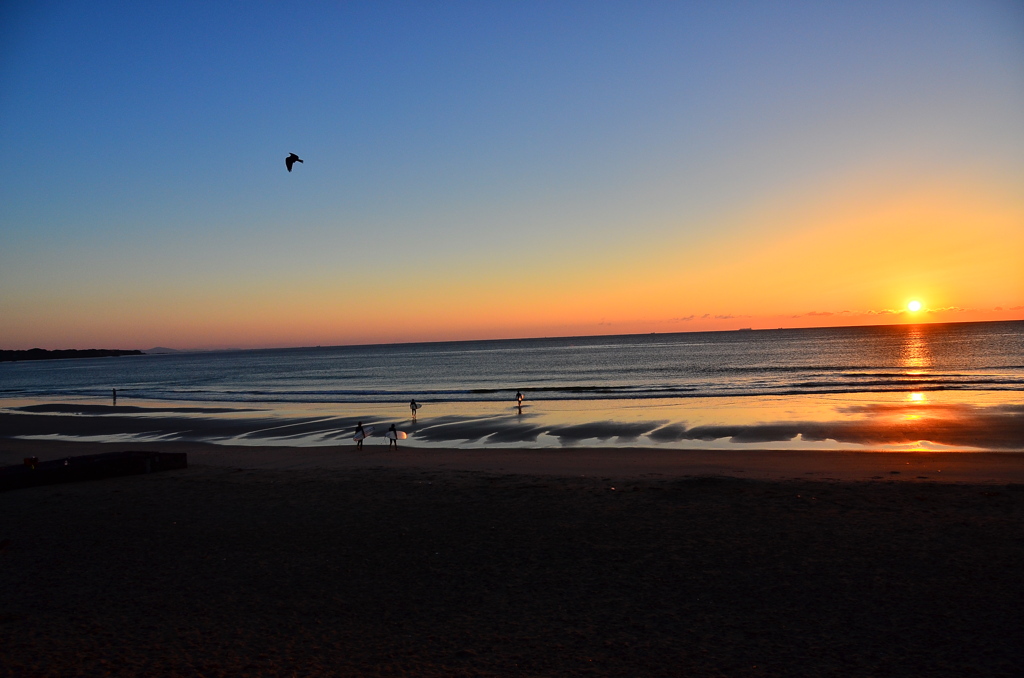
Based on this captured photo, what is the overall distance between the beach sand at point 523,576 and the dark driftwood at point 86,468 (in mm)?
596

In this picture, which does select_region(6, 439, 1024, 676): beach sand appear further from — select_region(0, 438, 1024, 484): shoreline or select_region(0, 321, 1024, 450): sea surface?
select_region(0, 321, 1024, 450): sea surface

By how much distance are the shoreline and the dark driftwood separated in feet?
4.95

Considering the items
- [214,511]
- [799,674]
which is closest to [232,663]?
[799,674]

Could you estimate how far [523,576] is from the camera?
795 cm

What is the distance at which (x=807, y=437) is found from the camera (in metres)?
20.3

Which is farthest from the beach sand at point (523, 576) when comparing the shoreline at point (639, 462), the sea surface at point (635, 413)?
the sea surface at point (635, 413)

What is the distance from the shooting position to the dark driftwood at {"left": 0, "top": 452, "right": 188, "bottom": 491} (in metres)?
13.8

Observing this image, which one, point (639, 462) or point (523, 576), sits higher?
point (523, 576)

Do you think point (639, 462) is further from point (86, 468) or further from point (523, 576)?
point (86, 468)

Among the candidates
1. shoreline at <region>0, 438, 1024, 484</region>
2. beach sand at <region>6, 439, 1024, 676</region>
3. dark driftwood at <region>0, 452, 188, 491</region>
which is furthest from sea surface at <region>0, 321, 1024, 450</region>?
beach sand at <region>6, 439, 1024, 676</region>

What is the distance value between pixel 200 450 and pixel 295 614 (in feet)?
51.0

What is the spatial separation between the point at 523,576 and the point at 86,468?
11494 mm

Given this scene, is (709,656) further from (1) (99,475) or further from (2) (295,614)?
(1) (99,475)

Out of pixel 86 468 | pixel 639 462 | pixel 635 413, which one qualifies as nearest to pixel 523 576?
pixel 639 462
